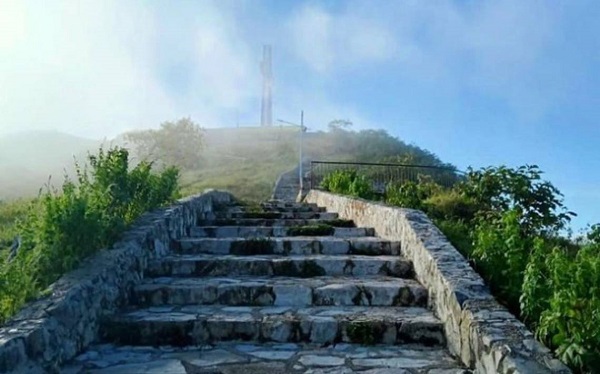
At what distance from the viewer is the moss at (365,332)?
3766mm

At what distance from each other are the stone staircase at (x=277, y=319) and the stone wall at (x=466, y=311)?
127mm

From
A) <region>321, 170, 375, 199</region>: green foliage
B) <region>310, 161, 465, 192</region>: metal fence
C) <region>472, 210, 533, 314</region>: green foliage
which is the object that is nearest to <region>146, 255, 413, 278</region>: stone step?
<region>472, 210, 533, 314</region>: green foliage

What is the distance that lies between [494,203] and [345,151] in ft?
82.3

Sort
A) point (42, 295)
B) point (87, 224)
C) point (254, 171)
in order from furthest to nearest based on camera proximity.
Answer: point (254, 171) → point (87, 224) → point (42, 295)

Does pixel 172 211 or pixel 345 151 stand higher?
pixel 345 151

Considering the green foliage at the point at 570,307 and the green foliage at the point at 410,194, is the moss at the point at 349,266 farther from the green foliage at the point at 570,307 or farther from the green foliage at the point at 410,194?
the green foliage at the point at 410,194

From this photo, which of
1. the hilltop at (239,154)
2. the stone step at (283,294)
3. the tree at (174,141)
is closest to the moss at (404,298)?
the stone step at (283,294)

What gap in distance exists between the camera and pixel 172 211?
5992mm

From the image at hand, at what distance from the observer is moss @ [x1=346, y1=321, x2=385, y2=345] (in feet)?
12.4

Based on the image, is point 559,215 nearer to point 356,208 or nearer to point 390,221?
point 356,208

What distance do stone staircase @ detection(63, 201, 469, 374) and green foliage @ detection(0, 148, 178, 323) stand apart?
1.62ft

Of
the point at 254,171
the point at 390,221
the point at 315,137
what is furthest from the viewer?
the point at 315,137

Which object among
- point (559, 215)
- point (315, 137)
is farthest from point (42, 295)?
point (315, 137)

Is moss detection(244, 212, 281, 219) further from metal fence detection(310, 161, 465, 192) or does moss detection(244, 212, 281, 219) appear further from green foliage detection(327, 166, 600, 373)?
metal fence detection(310, 161, 465, 192)
